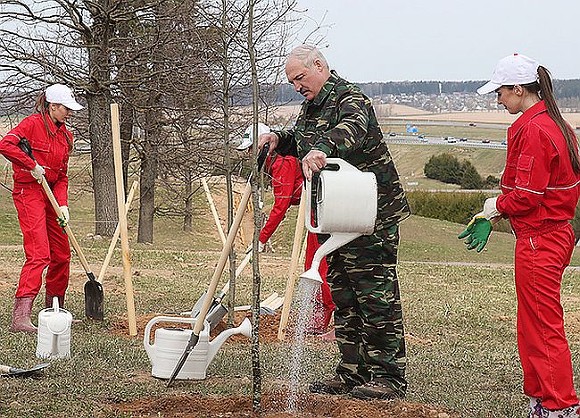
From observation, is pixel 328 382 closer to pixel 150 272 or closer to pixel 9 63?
pixel 150 272

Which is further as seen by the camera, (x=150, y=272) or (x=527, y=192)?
(x=150, y=272)

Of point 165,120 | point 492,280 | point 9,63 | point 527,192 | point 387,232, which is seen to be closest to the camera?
point 527,192

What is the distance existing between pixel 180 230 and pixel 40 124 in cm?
2404

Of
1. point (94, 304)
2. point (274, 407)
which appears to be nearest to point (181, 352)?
point (274, 407)

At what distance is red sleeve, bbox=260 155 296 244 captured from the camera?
7.72 metres

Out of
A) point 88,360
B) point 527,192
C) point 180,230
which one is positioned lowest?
point 180,230

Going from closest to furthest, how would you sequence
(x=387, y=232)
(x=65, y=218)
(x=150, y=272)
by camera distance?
(x=387, y=232) → (x=65, y=218) → (x=150, y=272)

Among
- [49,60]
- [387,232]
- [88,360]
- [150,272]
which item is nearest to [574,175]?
[387,232]

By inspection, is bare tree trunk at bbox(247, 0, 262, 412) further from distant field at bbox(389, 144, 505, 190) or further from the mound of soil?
distant field at bbox(389, 144, 505, 190)

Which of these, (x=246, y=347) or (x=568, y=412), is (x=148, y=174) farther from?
(x=568, y=412)

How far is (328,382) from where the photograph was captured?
548 cm

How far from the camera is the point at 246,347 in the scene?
24.4ft

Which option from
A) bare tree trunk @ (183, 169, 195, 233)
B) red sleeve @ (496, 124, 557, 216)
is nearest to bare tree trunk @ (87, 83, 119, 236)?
bare tree trunk @ (183, 169, 195, 233)

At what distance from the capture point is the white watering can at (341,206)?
458cm
